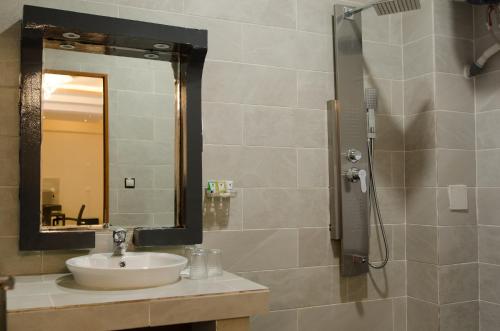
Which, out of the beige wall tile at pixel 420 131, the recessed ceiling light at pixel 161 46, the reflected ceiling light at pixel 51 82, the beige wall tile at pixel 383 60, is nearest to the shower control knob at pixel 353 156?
the beige wall tile at pixel 420 131

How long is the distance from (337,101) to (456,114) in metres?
0.63

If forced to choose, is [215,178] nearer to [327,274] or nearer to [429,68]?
[327,274]

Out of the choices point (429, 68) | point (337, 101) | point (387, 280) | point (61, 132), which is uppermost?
point (429, 68)

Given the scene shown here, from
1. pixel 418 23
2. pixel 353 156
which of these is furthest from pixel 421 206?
pixel 418 23

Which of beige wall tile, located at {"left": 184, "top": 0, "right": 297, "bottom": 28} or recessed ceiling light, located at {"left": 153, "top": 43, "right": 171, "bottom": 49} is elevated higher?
beige wall tile, located at {"left": 184, "top": 0, "right": 297, "bottom": 28}

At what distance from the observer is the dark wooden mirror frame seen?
1873 millimetres

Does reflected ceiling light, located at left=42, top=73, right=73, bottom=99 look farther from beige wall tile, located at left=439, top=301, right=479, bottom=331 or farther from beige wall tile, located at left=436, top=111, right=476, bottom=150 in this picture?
beige wall tile, located at left=439, top=301, right=479, bottom=331

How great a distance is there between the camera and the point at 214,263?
1.98 metres

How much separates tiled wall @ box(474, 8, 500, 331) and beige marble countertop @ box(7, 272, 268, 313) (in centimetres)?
139

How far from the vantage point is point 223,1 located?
7.39 feet

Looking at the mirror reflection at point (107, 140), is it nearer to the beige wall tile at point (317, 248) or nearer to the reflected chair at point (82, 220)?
the reflected chair at point (82, 220)

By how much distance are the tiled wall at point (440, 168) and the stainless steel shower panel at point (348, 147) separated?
0.30 meters

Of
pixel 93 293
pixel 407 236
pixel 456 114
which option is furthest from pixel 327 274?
pixel 93 293

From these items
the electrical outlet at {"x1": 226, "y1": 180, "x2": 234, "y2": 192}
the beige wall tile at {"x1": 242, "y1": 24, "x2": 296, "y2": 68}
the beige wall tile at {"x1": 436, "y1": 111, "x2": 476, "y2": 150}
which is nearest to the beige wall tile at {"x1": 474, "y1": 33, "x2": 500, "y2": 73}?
the beige wall tile at {"x1": 436, "y1": 111, "x2": 476, "y2": 150}
